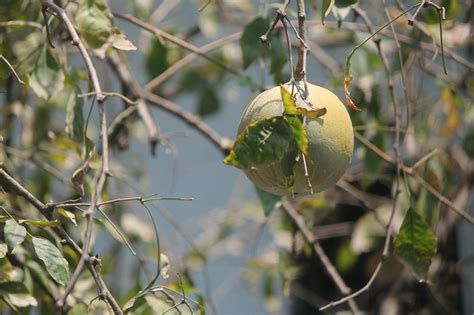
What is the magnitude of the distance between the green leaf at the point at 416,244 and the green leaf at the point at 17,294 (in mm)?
547

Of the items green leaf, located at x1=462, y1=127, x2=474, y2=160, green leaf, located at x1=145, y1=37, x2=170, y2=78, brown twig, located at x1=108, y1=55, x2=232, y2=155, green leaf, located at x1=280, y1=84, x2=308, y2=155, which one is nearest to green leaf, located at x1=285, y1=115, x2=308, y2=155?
green leaf, located at x1=280, y1=84, x2=308, y2=155

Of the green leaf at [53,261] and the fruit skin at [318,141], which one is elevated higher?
the fruit skin at [318,141]

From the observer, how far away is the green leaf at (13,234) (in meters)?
0.99

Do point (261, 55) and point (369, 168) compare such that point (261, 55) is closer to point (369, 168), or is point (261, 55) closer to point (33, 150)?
point (369, 168)

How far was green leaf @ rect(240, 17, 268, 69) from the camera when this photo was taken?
1450 mm

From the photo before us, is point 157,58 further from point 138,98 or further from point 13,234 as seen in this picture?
point 13,234

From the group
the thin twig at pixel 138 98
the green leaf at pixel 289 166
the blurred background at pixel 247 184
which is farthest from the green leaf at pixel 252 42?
→ the green leaf at pixel 289 166

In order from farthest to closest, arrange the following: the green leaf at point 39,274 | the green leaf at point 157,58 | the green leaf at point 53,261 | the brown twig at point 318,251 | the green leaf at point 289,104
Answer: the green leaf at point 157,58
the brown twig at point 318,251
the green leaf at point 39,274
the green leaf at point 53,261
the green leaf at point 289,104

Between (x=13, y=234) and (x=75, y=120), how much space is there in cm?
35

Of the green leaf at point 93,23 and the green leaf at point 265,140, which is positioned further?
the green leaf at point 93,23

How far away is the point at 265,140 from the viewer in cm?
92

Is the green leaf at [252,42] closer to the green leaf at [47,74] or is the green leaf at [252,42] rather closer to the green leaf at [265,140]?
the green leaf at [47,74]

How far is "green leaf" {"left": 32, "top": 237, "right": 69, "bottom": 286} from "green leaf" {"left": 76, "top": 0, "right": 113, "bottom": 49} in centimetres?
35

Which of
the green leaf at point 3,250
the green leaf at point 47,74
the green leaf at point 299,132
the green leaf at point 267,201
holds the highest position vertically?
the green leaf at point 299,132
